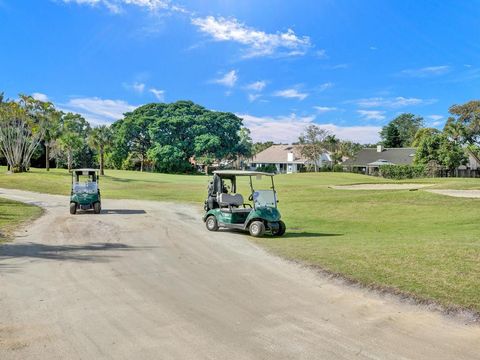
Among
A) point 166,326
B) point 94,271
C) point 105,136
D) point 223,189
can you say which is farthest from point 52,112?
point 166,326

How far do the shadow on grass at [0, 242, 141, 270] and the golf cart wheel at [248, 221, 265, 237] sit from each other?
4.18 metres

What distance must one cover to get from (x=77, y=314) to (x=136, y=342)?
134 cm

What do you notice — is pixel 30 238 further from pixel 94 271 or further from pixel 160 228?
pixel 94 271

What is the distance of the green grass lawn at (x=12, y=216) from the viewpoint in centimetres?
1400

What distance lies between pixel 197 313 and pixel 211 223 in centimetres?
942

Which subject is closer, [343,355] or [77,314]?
[343,355]

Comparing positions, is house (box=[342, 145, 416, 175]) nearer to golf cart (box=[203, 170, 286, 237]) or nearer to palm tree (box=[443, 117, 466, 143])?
palm tree (box=[443, 117, 466, 143])

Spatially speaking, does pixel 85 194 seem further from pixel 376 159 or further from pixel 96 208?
pixel 376 159

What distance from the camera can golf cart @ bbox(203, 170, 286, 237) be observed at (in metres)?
14.2

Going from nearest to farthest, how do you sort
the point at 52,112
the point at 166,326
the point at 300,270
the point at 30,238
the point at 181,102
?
the point at 166,326, the point at 300,270, the point at 30,238, the point at 52,112, the point at 181,102

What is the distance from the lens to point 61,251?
34.9 ft

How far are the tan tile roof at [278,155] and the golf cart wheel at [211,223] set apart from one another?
77.3 m

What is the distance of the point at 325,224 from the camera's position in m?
18.0

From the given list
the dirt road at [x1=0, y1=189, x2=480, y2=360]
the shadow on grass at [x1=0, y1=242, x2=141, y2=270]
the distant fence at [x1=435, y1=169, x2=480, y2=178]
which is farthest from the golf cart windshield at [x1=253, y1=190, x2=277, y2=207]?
the distant fence at [x1=435, y1=169, x2=480, y2=178]
